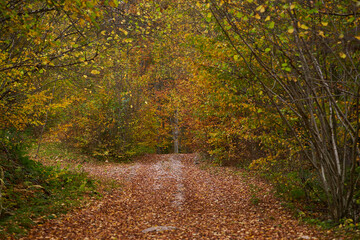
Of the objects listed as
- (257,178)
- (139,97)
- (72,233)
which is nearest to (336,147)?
(72,233)

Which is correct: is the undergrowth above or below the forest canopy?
below

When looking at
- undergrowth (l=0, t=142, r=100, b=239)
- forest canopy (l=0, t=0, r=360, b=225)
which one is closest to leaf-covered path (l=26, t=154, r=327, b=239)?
undergrowth (l=0, t=142, r=100, b=239)

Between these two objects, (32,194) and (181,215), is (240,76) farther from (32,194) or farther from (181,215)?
(32,194)

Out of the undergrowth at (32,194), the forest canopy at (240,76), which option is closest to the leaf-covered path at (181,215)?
the undergrowth at (32,194)

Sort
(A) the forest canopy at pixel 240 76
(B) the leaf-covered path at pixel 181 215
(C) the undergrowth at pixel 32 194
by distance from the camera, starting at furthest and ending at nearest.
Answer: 1. (B) the leaf-covered path at pixel 181 215
2. (C) the undergrowth at pixel 32 194
3. (A) the forest canopy at pixel 240 76

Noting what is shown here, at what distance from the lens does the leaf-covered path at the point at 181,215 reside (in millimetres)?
5754

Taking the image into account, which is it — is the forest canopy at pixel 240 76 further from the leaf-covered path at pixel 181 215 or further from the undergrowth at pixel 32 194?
the leaf-covered path at pixel 181 215

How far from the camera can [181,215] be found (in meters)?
7.51

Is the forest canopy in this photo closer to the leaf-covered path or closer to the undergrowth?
the undergrowth

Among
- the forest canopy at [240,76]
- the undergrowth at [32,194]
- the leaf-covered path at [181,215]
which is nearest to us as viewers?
the forest canopy at [240,76]

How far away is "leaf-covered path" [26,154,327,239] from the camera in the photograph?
18.9 feet

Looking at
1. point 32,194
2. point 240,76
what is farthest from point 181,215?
point 240,76

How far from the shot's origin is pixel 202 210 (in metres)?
7.91

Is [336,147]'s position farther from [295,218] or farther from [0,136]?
[0,136]
